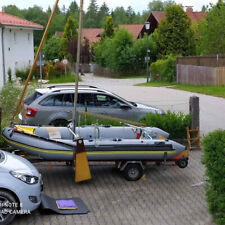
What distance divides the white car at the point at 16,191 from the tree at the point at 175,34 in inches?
2015

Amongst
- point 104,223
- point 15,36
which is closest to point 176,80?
point 15,36

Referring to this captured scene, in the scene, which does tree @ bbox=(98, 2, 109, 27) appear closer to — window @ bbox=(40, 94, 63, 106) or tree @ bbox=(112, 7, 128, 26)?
tree @ bbox=(112, 7, 128, 26)

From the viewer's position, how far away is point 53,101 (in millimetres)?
13688

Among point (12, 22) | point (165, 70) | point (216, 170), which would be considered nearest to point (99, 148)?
point (216, 170)

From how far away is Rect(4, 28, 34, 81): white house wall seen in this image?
38562 mm

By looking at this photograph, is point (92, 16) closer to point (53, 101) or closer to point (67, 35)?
point (67, 35)

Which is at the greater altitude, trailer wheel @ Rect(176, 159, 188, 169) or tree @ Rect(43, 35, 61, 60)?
tree @ Rect(43, 35, 61, 60)

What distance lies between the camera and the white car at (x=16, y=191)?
748 cm

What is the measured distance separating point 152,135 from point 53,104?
3462mm

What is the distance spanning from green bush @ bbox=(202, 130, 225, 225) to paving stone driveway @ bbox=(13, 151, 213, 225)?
0.52 meters

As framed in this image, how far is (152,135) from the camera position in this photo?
37.0 feet

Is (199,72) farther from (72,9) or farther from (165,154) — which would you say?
(72,9)

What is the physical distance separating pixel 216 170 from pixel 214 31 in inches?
1498

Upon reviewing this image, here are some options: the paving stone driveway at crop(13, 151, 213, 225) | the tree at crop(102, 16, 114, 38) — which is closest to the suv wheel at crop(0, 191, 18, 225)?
the paving stone driveway at crop(13, 151, 213, 225)
